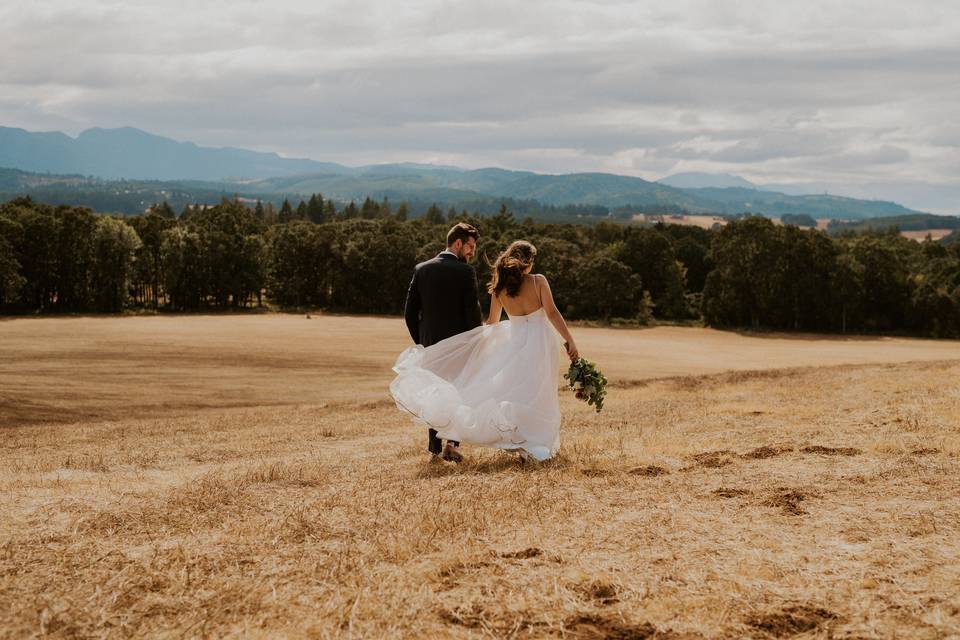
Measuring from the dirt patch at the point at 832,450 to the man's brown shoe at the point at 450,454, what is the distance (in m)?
5.11

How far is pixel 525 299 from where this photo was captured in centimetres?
1157

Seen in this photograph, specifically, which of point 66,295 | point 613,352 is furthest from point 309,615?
point 66,295

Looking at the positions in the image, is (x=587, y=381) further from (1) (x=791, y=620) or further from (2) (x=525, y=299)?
(1) (x=791, y=620)

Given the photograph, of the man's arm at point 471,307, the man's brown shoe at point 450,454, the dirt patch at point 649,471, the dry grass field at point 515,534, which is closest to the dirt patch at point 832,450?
the dry grass field at point 515,534

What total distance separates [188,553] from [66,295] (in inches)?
3626

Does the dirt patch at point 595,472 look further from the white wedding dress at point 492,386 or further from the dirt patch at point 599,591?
the dirt patch at point 599,591

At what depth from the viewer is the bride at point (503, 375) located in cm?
1127

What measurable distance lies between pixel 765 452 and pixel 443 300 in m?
5.32

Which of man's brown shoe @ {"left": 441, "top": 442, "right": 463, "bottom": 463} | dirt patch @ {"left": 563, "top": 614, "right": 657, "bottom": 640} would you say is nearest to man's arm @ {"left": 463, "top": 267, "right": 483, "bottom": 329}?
man's brown shoe @ {"left": 441, "top": 442, "right": 463, "bottom": 463}

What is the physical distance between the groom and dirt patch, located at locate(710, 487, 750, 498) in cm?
425

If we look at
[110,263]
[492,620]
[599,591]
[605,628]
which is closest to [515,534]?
[599,591]

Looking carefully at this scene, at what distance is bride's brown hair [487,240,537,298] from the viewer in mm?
11359

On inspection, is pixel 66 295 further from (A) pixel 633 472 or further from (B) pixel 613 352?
(A) pixel 633 472

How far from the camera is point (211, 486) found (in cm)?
935
